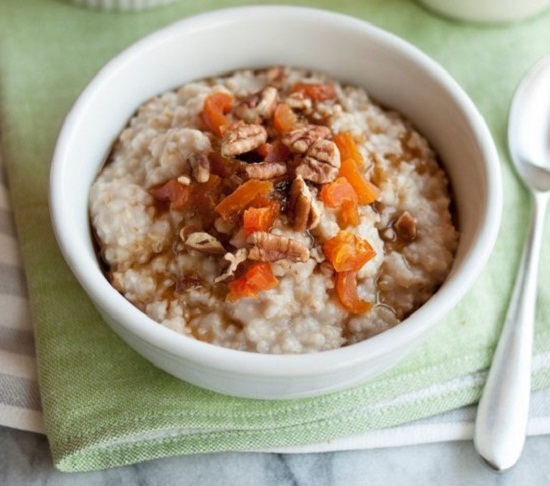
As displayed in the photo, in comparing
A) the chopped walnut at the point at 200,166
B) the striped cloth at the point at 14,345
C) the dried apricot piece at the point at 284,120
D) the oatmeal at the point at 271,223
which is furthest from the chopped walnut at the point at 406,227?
the striped cloth at the point at 14,345

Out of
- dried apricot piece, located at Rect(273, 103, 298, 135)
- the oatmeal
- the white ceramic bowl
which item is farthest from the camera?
dried apricot piece, located at Rect(273, 103, 298, 135)

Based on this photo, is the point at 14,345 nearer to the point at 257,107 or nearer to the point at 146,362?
the point at 146,362

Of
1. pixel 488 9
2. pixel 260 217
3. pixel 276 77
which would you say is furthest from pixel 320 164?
pixel 488 9

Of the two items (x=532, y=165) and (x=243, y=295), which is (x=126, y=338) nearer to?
(x=243, y=295)

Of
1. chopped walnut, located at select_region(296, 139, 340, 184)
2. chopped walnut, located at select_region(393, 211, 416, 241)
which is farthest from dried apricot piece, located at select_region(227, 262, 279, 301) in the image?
chopped walnut, located at select_region(393, 211, 416, 241)

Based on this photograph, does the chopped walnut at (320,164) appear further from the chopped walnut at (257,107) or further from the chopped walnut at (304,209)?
the chopped walnut at (257,107)

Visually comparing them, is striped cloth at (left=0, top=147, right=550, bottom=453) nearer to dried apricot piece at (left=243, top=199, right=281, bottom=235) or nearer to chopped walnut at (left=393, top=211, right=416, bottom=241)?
chopped walnut at (left=393, top=211, right=416, bottom=241)
